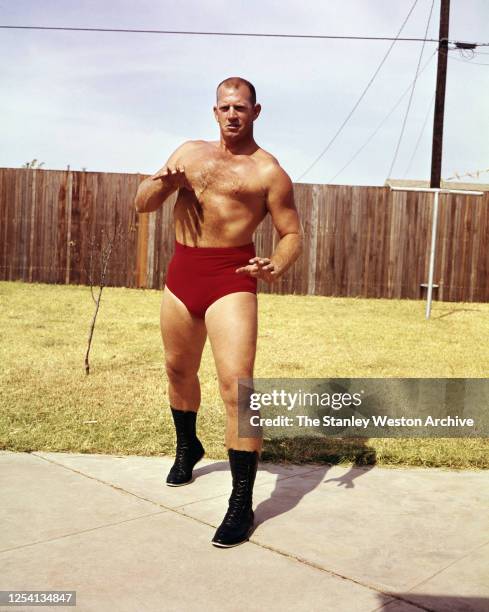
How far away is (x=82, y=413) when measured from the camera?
5090 millimetres

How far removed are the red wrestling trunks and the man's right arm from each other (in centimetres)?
27

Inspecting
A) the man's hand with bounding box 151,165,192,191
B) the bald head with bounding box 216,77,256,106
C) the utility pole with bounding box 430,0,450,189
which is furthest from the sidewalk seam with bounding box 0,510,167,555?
the utility pole with bounding box 430,0,450,189

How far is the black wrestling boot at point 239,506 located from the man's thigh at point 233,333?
0.36 m

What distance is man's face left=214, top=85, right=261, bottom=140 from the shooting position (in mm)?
3172

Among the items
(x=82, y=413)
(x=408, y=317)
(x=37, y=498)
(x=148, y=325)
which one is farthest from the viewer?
(x=408, y=317)

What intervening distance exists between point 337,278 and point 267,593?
1108 centimetres

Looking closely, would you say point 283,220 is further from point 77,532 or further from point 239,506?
point 77,532

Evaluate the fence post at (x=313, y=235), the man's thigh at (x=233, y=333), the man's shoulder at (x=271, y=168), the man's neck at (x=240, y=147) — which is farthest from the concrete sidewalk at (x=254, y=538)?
the fence post at (x=313, y=235)

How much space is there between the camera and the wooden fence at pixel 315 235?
1302 centimetres

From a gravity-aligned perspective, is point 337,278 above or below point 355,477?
above

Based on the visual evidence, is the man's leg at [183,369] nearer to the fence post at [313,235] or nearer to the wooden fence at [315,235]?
the wooden fence at [315,235]

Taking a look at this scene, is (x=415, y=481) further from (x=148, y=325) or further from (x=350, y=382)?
(x=148, y=325)

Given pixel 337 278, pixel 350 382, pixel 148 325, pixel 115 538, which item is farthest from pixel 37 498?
pixel 337 278

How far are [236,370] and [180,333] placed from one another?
480 mm
